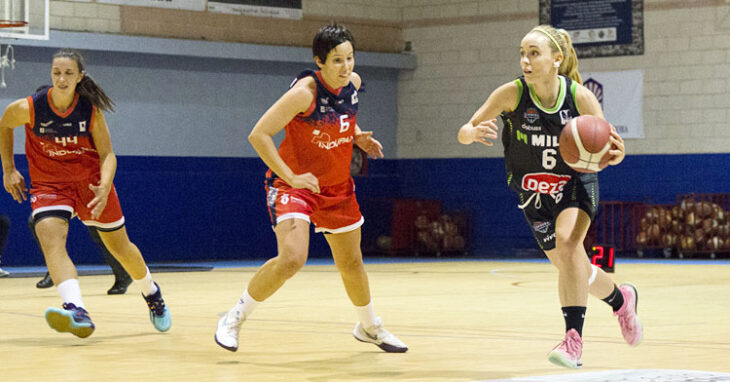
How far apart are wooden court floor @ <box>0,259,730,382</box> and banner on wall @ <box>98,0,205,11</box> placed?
5.98 m

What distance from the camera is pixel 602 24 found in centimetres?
1933

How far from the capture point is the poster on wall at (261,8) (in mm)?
19109

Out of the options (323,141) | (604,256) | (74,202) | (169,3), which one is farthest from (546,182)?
(169,3)

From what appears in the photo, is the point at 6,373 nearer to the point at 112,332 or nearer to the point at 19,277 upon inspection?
the point at 112,332

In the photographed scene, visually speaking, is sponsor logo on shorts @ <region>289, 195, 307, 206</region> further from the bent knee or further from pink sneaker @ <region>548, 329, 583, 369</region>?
pink sneaker @ <region>548, 329, 583, 369</region>

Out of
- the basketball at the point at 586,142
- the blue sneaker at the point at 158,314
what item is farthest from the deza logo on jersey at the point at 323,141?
the blue sneaker at the point at 158,314

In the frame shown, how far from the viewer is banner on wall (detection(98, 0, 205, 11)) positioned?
18.0 metres

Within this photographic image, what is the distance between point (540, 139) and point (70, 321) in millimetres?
2964

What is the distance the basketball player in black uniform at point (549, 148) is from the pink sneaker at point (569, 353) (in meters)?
0.17

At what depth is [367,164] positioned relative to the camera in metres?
21.2

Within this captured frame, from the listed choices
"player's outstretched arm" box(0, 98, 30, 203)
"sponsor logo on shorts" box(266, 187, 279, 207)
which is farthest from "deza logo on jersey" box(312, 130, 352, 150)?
"player's outstretched arm" box(0, 98, 30, 203)

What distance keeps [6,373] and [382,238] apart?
50.4 ft

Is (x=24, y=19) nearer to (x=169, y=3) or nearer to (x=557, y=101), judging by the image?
(x=169, y=3)

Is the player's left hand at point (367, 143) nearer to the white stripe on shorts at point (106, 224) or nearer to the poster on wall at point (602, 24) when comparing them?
the white stripe on shorts at point (106, 224)
